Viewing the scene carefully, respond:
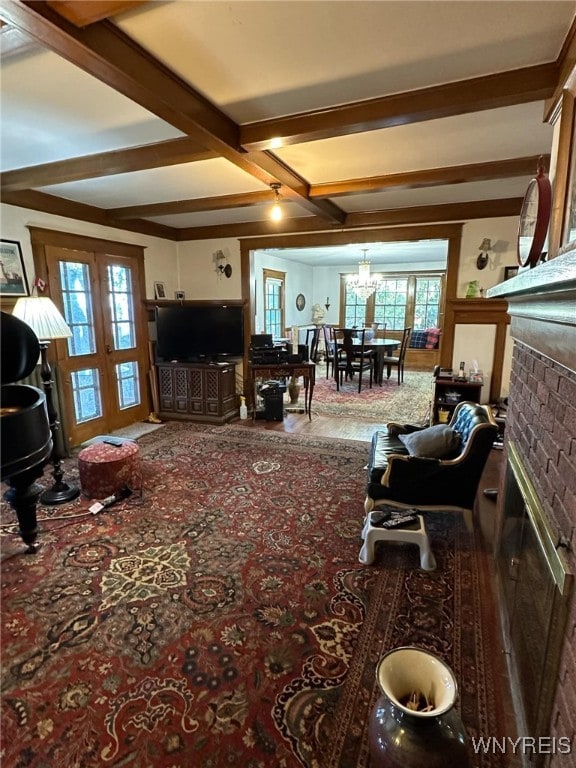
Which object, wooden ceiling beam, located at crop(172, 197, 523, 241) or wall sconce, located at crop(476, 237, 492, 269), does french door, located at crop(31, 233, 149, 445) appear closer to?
wooden ceiling beam, located at crop(172, 197, 523, 241)

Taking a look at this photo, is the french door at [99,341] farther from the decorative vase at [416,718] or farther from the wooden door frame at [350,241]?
the decorative vase at [416,718]

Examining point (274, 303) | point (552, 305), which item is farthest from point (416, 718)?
point (274, 303)

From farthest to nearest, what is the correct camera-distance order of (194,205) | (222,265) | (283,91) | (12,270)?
1. (222,265)
2. (194,205)
3. (12,270)
4. (283,91)

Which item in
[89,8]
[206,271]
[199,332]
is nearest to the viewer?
[89,8]

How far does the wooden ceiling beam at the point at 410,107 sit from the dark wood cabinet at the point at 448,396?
9.31 feet

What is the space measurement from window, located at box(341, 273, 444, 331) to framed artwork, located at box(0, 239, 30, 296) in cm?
809

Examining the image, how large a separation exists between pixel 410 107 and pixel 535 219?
2.73ft

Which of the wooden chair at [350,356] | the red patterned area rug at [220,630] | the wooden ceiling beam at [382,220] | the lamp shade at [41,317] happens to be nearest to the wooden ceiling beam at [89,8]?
the lamp shade at [41,317]

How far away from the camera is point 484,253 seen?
420 cm

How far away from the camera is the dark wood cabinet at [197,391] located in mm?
4949

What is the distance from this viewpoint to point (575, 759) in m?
0.90

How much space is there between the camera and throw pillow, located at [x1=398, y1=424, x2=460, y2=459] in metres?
2.47

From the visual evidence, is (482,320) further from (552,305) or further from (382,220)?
(552,305)

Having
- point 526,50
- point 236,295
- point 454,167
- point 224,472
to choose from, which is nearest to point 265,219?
point 236,295
